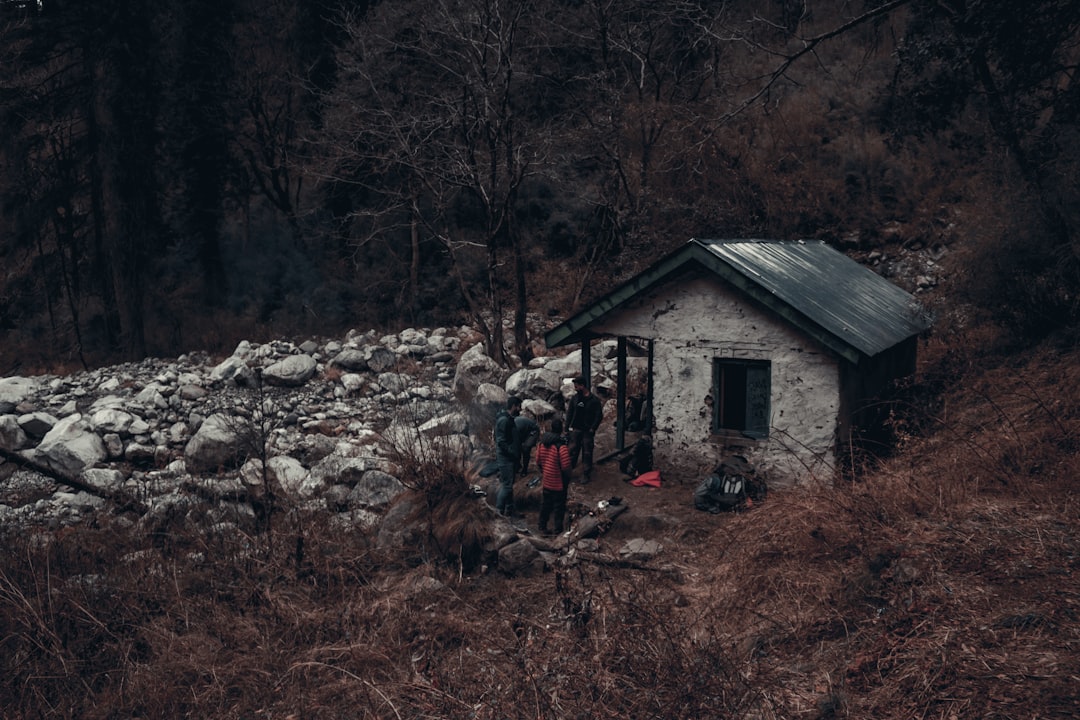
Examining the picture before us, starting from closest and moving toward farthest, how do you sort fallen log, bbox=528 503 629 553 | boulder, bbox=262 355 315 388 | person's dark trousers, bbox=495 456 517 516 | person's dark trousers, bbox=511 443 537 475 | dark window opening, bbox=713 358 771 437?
1. fallen log, bbox=528 503 629 553
2. person's dark trousers, bbox=495 456 517 516
3. dark window opening, bbox=713 358 771 437
4. person's dark trousers, bbox=511 443 537 475
5. boulder, bbox=262 355 315 388

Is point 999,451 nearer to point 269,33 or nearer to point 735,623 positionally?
point 735,623

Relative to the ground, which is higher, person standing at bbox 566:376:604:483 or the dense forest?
the dense forest

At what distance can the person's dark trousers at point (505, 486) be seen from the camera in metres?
11.6

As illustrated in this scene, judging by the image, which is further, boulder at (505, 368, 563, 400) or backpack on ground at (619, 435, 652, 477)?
boulder at (505, 368, 563, 400)

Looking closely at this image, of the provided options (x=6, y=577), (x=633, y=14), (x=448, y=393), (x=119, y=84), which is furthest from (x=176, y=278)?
(x=6, y=577)

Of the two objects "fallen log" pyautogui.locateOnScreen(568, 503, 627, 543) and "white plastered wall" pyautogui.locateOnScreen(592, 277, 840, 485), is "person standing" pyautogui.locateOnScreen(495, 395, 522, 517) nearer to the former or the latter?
"fallen log" pyautogui.locateOnScreen(568, 503, 627, 543)

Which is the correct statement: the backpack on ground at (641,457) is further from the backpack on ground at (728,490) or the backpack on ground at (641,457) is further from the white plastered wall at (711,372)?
the backpack on ground at (728,490)

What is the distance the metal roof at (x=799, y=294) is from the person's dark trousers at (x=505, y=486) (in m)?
2.63

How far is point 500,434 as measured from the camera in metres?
11.5

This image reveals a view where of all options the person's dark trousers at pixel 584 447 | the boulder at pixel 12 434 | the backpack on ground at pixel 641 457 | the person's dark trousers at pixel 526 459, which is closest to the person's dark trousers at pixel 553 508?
the person's dark trousers at pixel 584 447

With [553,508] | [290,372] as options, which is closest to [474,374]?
[290,372]

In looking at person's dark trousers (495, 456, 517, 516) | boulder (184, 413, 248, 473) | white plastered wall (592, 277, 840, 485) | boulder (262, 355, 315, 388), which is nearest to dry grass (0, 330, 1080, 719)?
person's dark trousers (495, 456, 517, 516)

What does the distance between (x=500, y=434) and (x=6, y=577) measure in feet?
19.3

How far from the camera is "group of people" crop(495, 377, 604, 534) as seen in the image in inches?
423
